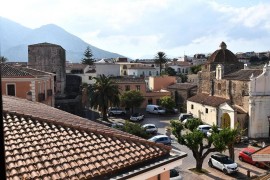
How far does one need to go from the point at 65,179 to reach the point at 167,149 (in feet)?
11.1

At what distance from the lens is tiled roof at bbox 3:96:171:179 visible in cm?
719

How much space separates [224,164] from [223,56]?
2570 cm

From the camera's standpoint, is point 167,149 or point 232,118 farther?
point 232,118

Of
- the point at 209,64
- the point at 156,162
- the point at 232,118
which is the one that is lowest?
the point at 232,118

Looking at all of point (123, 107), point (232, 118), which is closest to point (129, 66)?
point (123, 107)

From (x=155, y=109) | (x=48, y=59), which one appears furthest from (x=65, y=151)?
(x=48, y=59)

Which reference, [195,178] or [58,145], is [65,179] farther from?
[195,178]

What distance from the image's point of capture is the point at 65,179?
22.9ft

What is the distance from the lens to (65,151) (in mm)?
8102

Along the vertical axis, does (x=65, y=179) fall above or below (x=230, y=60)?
below

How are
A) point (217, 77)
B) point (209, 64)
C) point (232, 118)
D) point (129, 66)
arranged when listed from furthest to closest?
point (129, 66) < point (209, 64) < point (217, 77) < point (232, 118)

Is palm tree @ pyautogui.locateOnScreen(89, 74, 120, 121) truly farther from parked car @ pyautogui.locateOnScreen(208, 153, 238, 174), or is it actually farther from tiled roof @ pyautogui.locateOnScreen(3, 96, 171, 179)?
tiled roof @ pyautogui.locateOnScreen(3, 96, 171, 179)

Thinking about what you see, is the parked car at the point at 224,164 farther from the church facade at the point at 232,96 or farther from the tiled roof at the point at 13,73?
the tiled roof at the point at 13,73

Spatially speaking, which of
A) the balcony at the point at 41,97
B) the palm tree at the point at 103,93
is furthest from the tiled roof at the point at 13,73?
the palm tree at the point at 103,93
